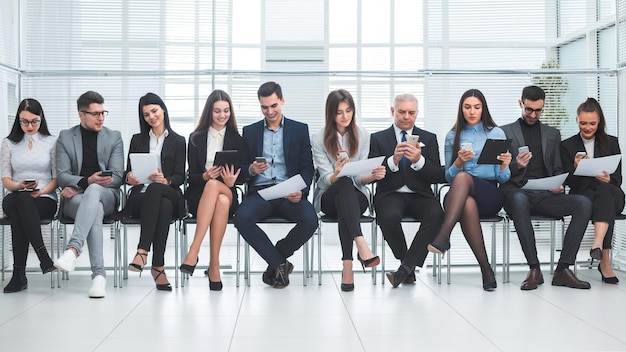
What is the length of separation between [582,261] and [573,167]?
95 cm

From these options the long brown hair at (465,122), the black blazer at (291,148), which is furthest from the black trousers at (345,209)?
the long brown hair at (465,122)

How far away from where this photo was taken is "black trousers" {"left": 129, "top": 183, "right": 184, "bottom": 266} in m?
4.34

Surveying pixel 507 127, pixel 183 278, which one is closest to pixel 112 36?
pixel 183 278

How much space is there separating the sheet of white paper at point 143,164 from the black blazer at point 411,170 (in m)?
1.41

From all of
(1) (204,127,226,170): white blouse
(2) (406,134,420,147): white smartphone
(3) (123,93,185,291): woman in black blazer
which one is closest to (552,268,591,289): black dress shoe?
(2) (406,134,420,147): white smartphone

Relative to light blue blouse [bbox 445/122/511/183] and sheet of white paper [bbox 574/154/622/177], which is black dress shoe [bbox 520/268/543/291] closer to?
light blue blouse [bbox 445/122/511/183]

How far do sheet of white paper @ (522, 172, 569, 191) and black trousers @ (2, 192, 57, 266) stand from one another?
3.14m

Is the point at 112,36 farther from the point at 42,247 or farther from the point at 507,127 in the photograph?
the point at 507,127

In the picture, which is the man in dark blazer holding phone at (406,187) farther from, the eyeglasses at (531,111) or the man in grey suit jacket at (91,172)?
the man in grey suit jacket at (91,172)

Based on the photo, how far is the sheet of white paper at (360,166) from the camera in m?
4.34

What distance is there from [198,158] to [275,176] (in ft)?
Result: 1.71

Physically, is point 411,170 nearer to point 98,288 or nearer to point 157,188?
point 157,188

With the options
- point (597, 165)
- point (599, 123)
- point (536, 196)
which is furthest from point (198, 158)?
point (599, 123)

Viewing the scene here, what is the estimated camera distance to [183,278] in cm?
Answer: 462
